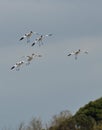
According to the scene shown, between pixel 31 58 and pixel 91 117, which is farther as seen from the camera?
pixel 91 117

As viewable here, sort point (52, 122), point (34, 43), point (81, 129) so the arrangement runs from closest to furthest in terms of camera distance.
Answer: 1. point (34, 43)
2. point (81, 129)
3. point (52, 122)

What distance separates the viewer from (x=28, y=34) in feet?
222

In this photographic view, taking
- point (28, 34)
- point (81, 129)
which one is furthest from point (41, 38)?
point (81, 129)

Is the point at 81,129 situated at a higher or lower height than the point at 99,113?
lower

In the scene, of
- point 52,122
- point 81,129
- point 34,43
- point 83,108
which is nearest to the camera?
point 34,43

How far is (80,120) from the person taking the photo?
132m

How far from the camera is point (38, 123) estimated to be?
13275 centimetres

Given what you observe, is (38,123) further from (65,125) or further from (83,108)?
Answer: (83,108)

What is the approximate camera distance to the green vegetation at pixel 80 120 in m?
128

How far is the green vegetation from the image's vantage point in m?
128

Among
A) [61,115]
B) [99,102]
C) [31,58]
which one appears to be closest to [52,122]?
[61,115]

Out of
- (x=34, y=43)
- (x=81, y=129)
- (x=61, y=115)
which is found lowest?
(x=34, y=43)

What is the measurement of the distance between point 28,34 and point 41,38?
103 centimetres

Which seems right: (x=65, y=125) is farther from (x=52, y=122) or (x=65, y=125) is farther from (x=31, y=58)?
(x=31, y=58)
